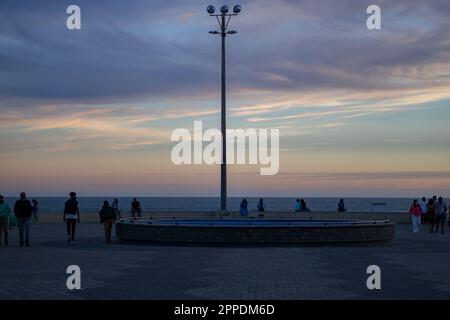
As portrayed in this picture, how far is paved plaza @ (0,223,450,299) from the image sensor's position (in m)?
11.7

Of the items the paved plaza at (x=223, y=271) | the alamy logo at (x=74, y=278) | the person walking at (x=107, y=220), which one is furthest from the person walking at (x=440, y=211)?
the alamy logo at (x=74, y=278)

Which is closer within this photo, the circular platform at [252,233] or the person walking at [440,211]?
the circular platform at [252,233]

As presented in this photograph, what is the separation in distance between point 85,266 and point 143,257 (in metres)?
2.33

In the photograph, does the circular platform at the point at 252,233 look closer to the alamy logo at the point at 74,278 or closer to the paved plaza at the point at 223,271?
the paved plaza at the point at 223,271

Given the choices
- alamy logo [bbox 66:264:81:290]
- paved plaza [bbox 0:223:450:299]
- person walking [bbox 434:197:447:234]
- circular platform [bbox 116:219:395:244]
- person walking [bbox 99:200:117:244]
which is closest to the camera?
paved plaza [bbox 0:223:450:299]

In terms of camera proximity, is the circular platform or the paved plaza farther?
the circular platform

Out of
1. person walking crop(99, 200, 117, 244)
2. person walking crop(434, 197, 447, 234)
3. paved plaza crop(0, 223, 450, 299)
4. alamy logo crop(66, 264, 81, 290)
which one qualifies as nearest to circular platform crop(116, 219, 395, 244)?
paved plaza crop(0, 223, 450, 299)

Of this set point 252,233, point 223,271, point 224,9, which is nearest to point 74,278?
point 223,271

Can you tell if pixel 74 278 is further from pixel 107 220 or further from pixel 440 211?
pixel 440 211

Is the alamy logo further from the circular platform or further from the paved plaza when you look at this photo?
the circular platform

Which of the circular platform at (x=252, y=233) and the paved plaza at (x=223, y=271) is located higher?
the circular platform at (x=252, y=233)

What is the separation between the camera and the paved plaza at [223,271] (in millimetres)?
11703
